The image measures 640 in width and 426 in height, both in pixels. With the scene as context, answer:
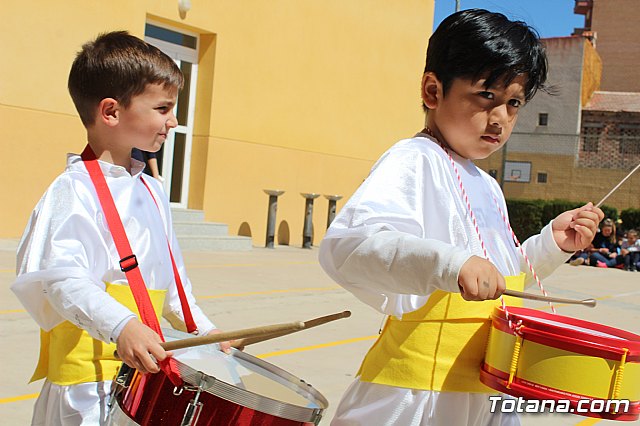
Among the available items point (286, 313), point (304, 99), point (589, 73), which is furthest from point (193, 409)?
point (589, 73)

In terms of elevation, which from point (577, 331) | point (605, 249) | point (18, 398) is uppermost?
point (577, 331)

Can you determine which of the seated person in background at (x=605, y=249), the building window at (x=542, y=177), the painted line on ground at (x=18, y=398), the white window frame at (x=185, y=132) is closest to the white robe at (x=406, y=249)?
the painted line on ground at (x=18, y=398)

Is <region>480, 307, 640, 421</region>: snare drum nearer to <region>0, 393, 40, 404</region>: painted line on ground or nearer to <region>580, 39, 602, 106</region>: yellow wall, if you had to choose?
<region>0, 393, 40, 404</region>: painted line on ground

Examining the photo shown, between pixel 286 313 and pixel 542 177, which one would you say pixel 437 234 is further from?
pixel 542 177

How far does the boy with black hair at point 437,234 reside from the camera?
72.4 inches

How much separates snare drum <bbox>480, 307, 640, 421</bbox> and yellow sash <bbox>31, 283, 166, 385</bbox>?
1.01 metres

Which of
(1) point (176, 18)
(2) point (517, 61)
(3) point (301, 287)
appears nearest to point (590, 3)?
(1) point (176, 18)

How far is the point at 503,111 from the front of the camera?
2.05m

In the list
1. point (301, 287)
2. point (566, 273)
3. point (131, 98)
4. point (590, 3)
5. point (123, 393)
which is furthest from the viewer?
point (590, 3)

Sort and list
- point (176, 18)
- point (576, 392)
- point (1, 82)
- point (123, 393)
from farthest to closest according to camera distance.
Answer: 1. point (176, 18)
2. point (1, 82)
3. point (123, 393)
4. point (576, 392)

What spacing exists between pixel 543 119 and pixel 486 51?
1482 inches

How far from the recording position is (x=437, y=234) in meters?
1.97

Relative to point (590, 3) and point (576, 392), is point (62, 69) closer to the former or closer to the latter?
point (576, 392)

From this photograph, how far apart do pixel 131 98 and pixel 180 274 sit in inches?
21.5
